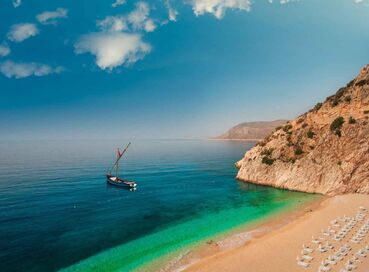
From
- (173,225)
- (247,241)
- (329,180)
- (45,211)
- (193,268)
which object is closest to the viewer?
(193,268)

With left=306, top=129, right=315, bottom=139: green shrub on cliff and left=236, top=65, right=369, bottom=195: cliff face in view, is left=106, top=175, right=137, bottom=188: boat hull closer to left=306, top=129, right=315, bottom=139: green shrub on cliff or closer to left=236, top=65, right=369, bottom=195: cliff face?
left=236, top=65, right=369, bottom=195: cliff face

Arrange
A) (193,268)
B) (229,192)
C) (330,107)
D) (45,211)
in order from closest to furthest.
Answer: (193,268), (45,211), (229,192), (330,107)

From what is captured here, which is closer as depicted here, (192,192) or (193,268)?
(193,268)

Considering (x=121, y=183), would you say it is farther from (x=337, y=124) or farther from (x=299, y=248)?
(x=337, y=124)

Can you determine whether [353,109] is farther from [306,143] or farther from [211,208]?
[211,208]

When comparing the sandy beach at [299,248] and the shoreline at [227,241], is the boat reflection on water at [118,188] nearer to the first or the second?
the shoreline at [227,241]

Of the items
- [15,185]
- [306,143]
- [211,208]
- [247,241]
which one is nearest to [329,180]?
[306,143]

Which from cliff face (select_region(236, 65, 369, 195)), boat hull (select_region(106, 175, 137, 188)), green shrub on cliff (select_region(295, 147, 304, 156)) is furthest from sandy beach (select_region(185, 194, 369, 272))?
boat hull (select_region(106, 175, 137, 188))
